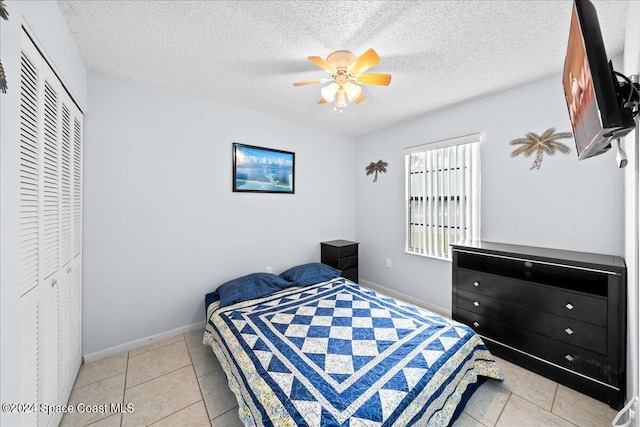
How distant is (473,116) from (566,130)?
0.83 metres

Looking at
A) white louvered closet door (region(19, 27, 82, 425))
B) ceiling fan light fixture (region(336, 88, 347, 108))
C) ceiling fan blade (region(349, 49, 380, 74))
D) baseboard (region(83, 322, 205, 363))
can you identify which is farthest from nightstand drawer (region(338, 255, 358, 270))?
white louvered closet door (region(19, 27, 82, 425))

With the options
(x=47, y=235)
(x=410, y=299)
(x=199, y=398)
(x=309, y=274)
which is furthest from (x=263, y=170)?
(x=410, y=299)

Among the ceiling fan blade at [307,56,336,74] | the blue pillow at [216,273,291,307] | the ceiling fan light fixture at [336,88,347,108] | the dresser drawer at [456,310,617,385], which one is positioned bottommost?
the dresser drawer at [456,310,617,385]

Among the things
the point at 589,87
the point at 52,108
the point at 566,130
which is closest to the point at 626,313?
the point at 566,130

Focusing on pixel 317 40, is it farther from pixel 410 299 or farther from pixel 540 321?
pixel 410 299

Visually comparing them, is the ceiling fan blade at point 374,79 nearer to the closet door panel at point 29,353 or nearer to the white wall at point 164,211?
the white wall at point 164,211

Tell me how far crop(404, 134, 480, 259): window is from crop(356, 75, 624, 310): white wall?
10 centimetres

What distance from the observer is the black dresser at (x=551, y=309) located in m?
1.66

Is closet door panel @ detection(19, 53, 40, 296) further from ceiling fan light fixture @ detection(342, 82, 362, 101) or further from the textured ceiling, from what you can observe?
ceiling fan light fixture @ detection(342, 82, 362, 101)

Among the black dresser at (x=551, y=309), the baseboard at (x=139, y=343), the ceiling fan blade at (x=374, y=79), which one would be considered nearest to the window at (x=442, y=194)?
the black dresser at (x=551, y=309)

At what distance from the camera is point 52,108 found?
4.72 feet

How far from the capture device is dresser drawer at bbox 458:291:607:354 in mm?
1729

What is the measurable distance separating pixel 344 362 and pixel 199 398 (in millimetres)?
1136

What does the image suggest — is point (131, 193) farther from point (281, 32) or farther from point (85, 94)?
point (281, 32)
